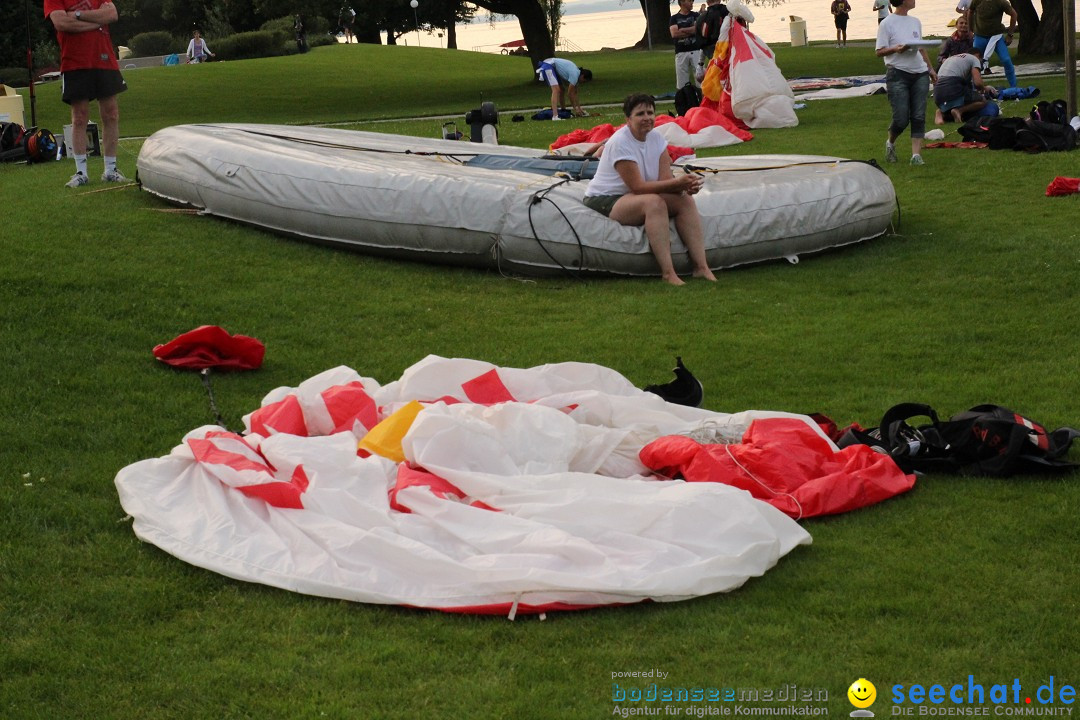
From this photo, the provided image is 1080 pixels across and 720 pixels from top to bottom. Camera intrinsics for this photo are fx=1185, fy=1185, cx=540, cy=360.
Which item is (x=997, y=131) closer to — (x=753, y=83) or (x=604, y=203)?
(x=753, y=83)

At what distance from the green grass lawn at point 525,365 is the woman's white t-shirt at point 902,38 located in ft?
3.49

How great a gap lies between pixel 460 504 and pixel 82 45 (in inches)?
282

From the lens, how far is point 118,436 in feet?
17.4

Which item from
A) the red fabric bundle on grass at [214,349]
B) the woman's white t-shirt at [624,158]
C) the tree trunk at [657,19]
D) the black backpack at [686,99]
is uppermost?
the tree trunk at [657,19]

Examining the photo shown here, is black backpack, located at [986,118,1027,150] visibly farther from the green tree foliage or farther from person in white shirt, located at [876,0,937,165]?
the green tree foliage

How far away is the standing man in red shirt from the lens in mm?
9359

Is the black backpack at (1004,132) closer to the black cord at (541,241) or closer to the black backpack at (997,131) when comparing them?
the black backpack at (997,131)

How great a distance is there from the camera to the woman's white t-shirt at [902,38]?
10.8 m

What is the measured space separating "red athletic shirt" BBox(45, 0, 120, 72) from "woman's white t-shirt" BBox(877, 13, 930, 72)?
676cm

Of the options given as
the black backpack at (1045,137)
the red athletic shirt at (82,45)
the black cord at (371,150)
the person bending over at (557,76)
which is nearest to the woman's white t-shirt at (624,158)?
the black cord at (371,150)

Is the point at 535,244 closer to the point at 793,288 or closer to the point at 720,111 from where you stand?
the point at 793,288

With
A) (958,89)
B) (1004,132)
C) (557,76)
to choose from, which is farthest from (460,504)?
(557,76)

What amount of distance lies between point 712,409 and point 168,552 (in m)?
2.63

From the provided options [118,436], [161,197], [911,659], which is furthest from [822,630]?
[161,197]
